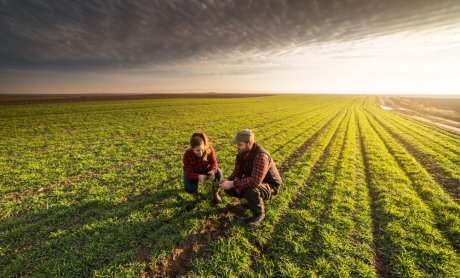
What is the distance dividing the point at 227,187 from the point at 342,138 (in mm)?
15638

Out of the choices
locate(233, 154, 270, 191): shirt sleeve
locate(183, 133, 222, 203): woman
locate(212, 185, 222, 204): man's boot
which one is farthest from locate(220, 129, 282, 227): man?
locate(183, 133, 222, 203): woman

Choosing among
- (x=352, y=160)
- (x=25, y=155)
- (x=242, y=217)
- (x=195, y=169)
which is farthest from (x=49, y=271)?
(x=352, y=160)

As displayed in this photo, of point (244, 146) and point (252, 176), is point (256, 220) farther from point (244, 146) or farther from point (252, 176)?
point (244, 146)

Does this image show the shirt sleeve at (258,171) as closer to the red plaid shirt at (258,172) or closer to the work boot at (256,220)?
the red plaid shirt at (258,172)

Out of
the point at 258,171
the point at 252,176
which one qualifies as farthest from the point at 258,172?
the point at 252,176

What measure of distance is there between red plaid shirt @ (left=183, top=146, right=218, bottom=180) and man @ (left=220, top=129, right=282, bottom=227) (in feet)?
3.66

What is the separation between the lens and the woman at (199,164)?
5781 millimetres

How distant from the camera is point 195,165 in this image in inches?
247

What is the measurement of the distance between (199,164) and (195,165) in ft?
0.46

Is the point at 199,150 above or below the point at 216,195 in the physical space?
above

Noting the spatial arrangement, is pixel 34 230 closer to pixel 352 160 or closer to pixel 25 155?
pixel 25 155

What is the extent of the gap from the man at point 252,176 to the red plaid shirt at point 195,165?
111 centimetres

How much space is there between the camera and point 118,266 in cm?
421

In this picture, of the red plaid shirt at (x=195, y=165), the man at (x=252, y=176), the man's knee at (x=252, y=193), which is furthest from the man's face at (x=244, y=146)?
the red plaid shirt at (x=195, y=165)
